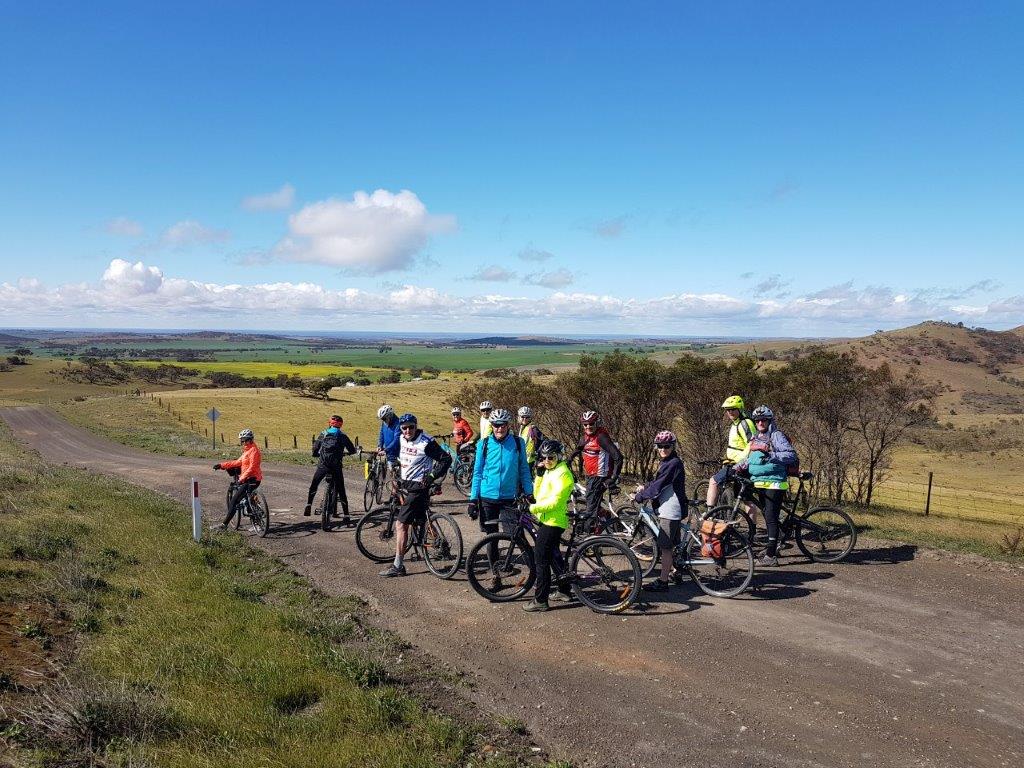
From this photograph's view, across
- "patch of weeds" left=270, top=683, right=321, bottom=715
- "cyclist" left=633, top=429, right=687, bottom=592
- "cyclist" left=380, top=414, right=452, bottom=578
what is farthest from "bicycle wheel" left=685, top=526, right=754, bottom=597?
"patch of weeds" left=270, top=683, right=321, bottom=715

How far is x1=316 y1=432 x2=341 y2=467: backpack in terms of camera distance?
11.8 meters

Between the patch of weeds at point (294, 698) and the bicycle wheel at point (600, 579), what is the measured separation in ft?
11.4

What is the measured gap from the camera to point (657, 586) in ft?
27.2

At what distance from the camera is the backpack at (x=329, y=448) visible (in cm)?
1175

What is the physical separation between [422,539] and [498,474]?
6.27 feet

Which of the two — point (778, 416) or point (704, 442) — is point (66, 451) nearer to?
point (704, 442)

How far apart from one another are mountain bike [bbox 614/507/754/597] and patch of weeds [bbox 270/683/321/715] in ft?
14.4

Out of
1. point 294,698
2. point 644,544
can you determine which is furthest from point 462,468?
point 294,698

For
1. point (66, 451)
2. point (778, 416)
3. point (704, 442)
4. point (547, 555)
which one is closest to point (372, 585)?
point (547, 555)

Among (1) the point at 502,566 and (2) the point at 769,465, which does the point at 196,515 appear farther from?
(2) the point at 769,465

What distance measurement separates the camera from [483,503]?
27.4 ft

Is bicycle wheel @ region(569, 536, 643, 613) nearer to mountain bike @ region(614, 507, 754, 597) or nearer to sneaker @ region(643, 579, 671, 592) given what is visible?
sneaker @ region(643, 579, 671, 592)

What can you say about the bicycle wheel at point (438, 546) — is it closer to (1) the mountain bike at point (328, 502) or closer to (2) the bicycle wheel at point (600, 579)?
(2) the bicycle wheel at point (600, 579)

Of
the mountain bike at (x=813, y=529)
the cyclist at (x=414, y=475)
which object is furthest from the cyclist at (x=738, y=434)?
the cyclist at (x=414, y=475)
